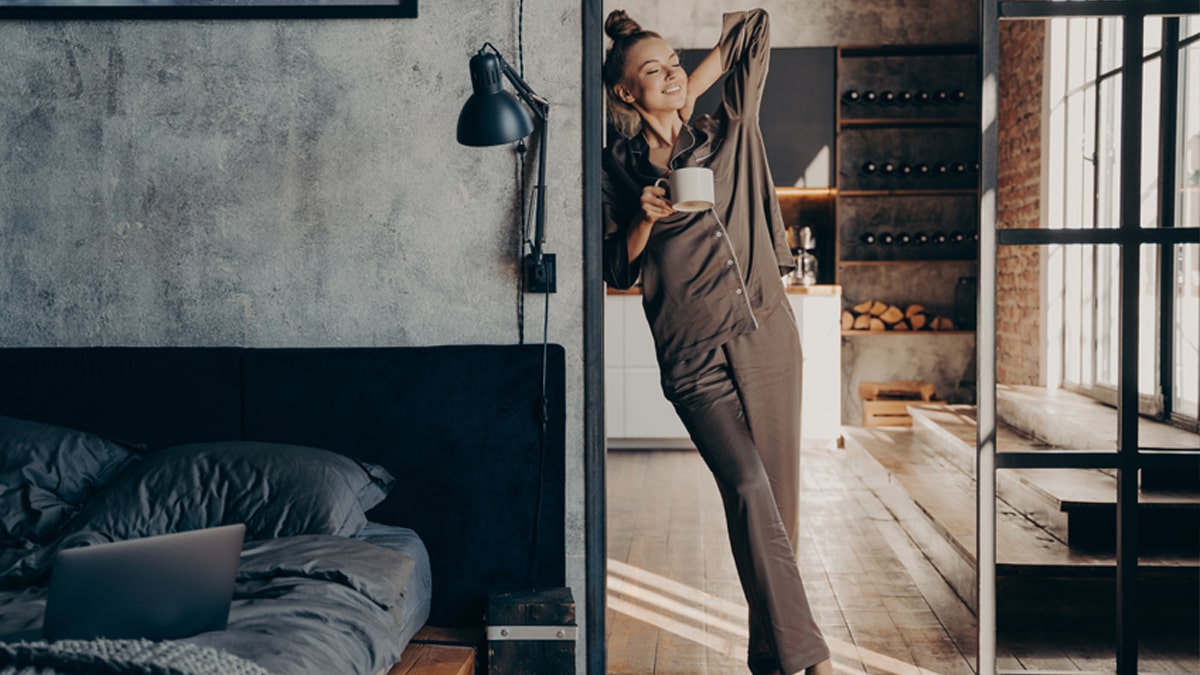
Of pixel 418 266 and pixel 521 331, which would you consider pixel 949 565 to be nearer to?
pixel 521 331

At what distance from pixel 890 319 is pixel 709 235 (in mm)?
4254

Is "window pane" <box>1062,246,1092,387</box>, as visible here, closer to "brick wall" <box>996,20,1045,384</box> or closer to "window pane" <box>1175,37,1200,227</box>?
"brick wall" <box>996,20,1045,384</box>

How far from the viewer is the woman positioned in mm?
3131

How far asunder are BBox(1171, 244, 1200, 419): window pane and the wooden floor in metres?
1.21

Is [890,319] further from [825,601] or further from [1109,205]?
[825,601]

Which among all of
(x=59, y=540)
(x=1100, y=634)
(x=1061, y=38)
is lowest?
(x=1100, y=634)

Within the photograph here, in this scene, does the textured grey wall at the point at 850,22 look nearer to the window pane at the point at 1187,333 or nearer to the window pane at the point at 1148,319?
the window pane at the point at 1148,319

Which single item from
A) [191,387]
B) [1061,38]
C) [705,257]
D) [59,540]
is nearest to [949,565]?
[705,257]

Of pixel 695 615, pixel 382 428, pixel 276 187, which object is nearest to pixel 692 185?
pixel 382 428

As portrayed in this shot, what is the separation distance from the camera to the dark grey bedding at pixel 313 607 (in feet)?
5.30

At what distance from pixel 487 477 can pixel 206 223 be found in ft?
3.46

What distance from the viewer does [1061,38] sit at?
5805mm

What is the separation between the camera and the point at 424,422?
8.32 feet

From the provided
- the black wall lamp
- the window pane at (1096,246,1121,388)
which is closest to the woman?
the black wall lamp
